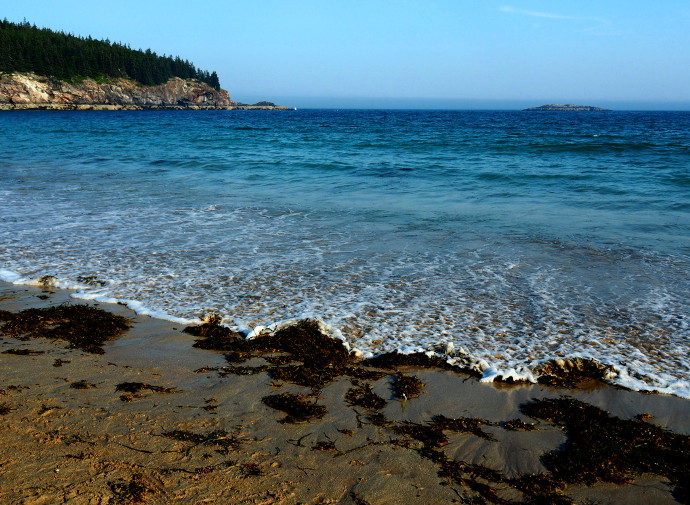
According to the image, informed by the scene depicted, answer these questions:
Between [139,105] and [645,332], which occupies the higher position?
[139,105]

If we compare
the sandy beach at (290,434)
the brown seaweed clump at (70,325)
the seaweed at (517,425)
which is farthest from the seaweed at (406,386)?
the brown seaweed clump at (70,325)

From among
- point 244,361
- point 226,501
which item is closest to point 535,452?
point 226,501

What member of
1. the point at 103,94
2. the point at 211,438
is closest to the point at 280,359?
the point at 211,438

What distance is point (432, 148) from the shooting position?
88.4ft

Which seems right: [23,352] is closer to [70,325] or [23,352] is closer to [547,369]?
[70,325]

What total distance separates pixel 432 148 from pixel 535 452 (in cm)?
2488

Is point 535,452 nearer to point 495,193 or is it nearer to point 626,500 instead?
point 626,500

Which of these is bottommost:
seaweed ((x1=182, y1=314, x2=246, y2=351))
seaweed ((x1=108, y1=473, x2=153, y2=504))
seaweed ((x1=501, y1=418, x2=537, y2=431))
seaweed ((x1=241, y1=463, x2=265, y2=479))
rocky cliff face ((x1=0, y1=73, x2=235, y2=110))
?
seaweed ((x1=501, y1=418, x2=537, y2=431))

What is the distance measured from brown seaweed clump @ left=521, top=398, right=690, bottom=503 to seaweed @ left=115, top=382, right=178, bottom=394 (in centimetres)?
272

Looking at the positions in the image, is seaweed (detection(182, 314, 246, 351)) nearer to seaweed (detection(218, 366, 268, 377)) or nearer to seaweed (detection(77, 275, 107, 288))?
seaweed (detection(218, 366, 268, 377))

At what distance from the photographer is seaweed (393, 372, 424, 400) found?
12.9ft

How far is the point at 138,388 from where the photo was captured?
3.86 m

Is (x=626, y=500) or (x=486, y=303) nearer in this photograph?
(x=626, y=500)

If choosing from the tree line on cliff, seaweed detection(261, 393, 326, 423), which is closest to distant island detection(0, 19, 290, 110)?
the tree line on cliff
